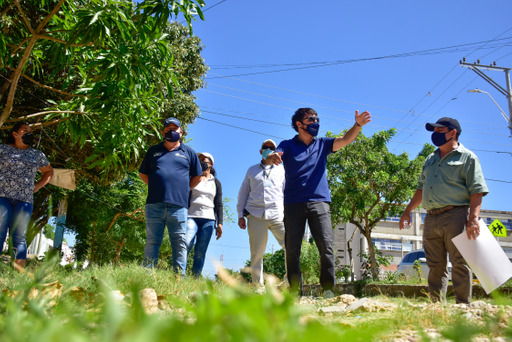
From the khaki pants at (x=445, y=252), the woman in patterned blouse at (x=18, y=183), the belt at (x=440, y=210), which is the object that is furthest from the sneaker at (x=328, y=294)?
the woman in patterned blouse at (x=18, y=183)

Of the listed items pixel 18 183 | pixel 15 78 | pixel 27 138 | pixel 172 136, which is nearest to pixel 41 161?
pixel 27 138

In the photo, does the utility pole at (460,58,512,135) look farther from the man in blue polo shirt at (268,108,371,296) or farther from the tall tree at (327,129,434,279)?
the man in blue polo shirt at (268,108,371,296)

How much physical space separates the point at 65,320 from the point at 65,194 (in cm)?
1750

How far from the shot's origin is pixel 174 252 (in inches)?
229

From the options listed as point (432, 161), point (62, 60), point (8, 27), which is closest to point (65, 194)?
point (8, 27)

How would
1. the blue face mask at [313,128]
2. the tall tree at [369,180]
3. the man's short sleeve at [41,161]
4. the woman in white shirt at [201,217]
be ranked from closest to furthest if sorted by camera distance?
1. the blue face mask at [313,128]
2. the man's short sleeve at [41,161]
3. the woman in white shirt at [201,217]
4. the tall tree at [369,180]

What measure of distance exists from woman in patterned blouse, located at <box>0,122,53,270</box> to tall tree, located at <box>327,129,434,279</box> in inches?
592

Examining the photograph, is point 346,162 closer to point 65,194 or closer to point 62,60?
point 65,194

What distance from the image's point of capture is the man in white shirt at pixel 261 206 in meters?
6.14

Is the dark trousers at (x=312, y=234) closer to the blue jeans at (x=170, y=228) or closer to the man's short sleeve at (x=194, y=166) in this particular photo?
the blue jeans at (x=170, y=228)

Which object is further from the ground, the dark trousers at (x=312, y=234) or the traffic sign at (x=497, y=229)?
the traffic sign at (x=497, y=229)

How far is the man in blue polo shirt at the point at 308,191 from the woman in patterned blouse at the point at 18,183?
3151mm

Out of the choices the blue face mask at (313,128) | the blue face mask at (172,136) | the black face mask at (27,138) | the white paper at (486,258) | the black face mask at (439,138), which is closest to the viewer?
the white paper at (486,258)

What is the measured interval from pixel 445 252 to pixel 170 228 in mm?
3266
